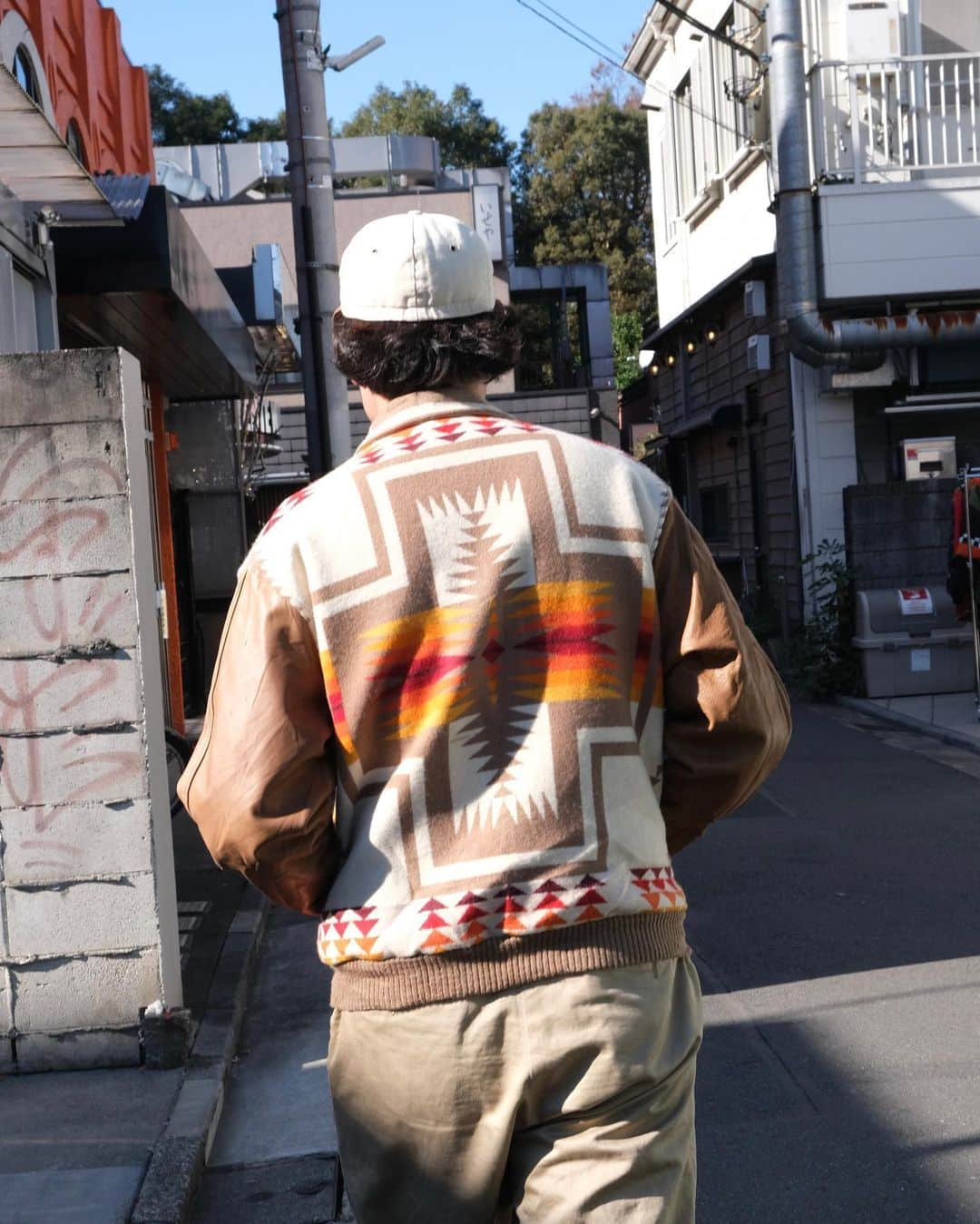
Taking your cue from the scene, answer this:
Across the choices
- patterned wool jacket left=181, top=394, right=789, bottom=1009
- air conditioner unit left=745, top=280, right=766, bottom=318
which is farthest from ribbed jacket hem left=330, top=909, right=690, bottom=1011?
air conditioner unit left=745, top=280, right=766, bottom=318

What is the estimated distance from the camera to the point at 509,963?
1916 mm

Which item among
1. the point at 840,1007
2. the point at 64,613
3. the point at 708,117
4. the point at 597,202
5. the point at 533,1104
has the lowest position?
the point at 840,1007

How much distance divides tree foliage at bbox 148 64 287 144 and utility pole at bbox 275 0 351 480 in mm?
38949

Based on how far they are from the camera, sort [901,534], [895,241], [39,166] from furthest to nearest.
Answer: [895,241] < [901,534] < [39,166]

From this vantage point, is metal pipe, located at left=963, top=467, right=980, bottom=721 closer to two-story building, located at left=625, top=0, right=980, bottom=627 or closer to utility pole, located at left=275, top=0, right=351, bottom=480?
two-story building, located at left=625, top=0, right=980, bottom=627

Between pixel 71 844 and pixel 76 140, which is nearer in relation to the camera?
pixel 71 844

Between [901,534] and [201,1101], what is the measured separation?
1112 cm

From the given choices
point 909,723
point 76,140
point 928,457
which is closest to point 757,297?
point 928,457

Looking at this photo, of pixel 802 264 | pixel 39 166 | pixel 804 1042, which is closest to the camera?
pixel 804 1042

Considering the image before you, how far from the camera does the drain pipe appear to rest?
14547 millimetres

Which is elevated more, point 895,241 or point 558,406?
point 895,241

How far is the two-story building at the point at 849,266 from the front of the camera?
1467 centimetres

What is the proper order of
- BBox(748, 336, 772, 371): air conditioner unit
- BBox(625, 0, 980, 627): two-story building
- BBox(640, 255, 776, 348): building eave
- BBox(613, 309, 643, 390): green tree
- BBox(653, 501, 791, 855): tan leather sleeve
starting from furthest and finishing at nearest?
BBox(613, 309, 643, 390): green tree → BBox(748, 336, 772, 371): air conditioner unit → BBox(640, 255, 776, 348): building eave → BBox(625, 0, 980, 627): two-story building → BBox(653, 501, 791, 855): tan leather sleeve

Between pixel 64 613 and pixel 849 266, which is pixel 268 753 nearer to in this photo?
pixel 64 613
